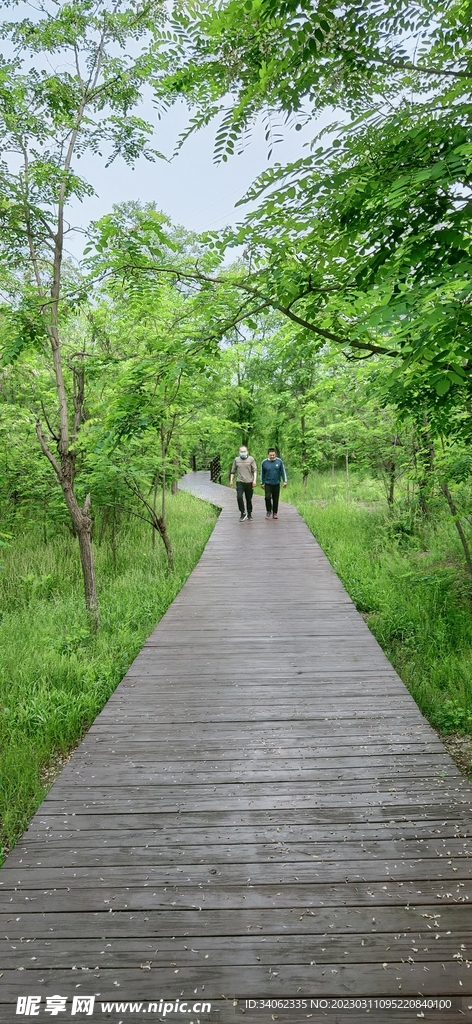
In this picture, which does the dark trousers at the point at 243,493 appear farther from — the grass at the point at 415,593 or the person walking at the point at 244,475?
the grass at the point at 415,593

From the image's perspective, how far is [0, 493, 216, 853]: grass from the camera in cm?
373

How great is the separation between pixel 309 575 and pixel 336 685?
3395 mm

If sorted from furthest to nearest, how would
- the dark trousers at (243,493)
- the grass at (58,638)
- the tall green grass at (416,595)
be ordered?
the dark trousers at (243,493) → the tall green grass at (416,595) → the grass at (58,638)

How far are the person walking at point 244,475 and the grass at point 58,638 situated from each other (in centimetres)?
127

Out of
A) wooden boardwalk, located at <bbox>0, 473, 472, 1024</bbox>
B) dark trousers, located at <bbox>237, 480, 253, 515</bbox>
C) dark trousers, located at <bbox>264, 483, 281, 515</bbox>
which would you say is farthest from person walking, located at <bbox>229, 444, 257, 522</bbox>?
wooden boardwalk, located at <bbox>0, 473, 472, 1024</bbox>

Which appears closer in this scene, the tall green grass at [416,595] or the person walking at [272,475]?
the tall green grass at [416,595]

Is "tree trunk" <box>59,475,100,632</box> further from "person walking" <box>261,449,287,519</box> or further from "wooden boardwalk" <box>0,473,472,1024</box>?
"person walking" <box>261,449,287,519</box>

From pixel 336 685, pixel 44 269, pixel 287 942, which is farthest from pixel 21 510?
pixel 287 942

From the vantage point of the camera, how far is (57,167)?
5.35 metres

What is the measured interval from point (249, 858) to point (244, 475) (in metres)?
9.40

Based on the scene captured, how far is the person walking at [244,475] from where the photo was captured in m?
11.3

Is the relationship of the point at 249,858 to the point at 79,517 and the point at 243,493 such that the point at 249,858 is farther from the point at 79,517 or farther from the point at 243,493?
the point at 243,493

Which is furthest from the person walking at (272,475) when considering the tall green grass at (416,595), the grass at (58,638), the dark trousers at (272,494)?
the grass at (58,638)

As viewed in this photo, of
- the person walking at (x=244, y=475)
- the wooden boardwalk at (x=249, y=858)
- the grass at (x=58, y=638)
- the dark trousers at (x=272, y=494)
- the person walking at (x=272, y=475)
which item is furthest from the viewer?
→ the dark trousers at (x=272, y=494)
